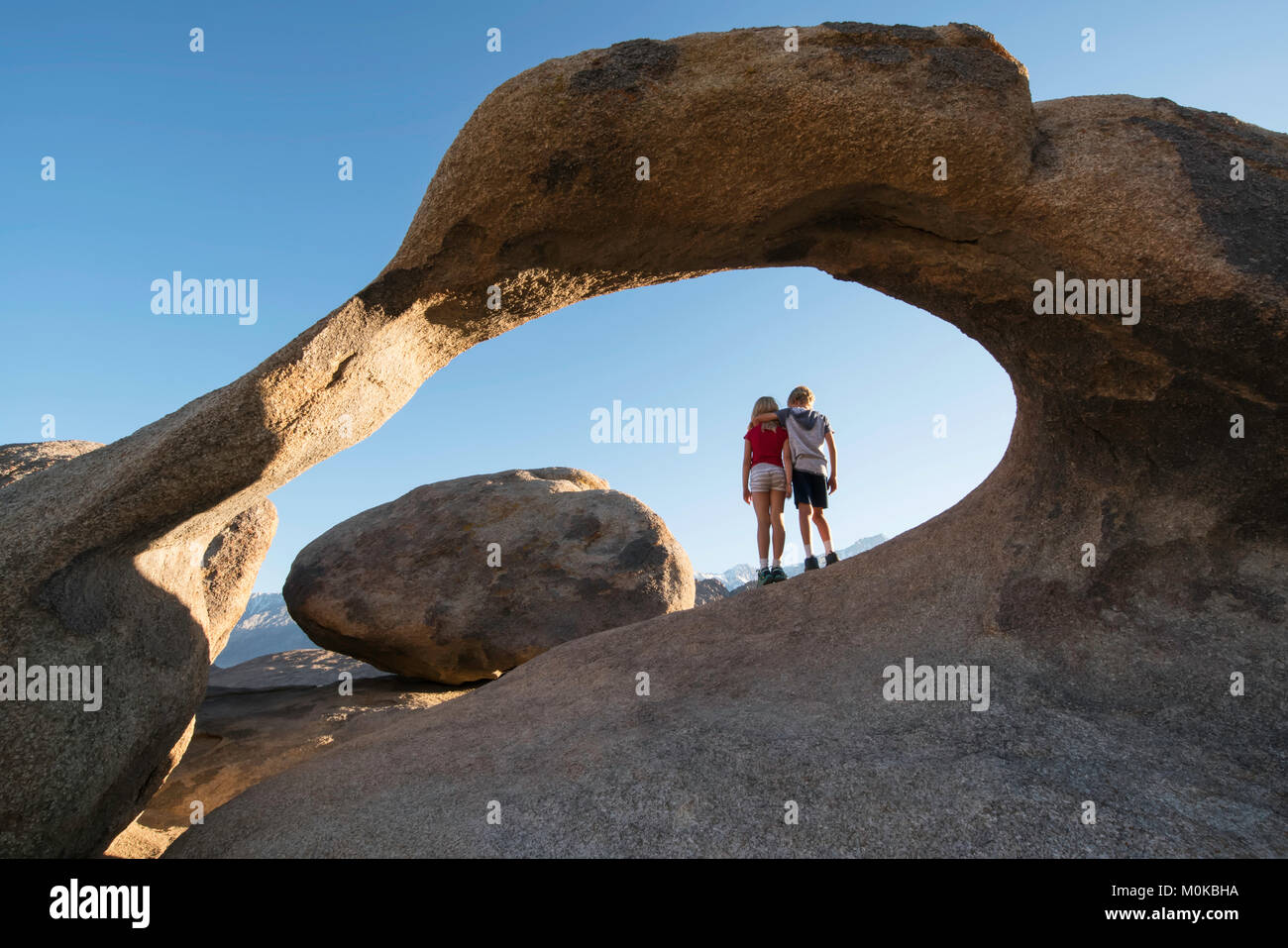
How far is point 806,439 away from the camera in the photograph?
663 cm

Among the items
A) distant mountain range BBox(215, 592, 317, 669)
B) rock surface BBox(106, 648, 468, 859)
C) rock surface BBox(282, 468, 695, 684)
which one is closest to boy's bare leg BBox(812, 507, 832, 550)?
rock surface BBox(282, 468, 695, 684)

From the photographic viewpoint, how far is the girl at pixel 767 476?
6.75 metres

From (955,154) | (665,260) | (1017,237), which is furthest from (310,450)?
(1017,237)

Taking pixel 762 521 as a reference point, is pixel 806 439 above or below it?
above

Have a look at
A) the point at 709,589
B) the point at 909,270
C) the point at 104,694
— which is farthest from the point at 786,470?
the point at 709,589

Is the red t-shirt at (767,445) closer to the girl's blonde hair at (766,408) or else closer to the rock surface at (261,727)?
the girl's blonde hair at (766,408)

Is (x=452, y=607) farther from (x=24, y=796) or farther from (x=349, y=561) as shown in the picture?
(x=24, y=796)

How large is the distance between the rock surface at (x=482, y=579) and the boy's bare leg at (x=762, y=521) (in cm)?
154

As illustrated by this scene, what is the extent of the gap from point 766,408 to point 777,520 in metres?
1.07

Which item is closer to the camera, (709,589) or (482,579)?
(482,579)

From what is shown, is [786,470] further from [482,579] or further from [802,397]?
[482,579]

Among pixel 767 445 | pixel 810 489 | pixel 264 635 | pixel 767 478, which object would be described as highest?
pixel 767 445

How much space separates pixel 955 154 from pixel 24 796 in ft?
16.3

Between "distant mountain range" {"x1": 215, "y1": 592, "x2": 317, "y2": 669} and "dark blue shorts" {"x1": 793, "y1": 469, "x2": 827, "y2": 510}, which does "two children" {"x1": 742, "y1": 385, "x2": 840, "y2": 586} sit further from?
"distant mountain range" {"x1": 215, "y1": 592, "x2": 317, "y2": 669}
